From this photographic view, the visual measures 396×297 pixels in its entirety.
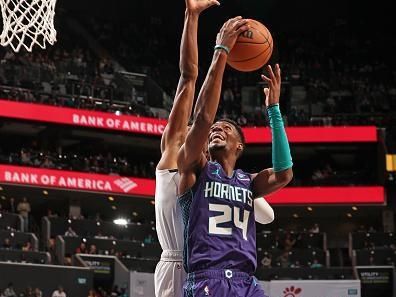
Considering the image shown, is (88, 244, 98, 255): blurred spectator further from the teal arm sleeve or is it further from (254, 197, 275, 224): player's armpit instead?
the teal arm sleeve

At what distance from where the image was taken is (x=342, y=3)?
36312 millimetres

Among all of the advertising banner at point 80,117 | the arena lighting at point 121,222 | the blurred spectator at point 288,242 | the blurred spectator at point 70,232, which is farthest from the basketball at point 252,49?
the advertising banner at point 80,117

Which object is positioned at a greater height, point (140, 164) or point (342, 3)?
point (342, 3)

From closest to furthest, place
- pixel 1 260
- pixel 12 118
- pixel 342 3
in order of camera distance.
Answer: pixel 1 260 → pixel 12 118 → pixel 342 3

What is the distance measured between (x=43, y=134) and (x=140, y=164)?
3983 millimetres

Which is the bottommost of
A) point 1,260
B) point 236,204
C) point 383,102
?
point 236,204

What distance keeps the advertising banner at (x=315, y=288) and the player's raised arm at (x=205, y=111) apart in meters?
16.1

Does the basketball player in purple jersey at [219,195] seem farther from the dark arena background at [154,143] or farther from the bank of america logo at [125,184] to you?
the bank of america logo at [125,184]

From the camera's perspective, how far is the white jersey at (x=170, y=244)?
5.08m

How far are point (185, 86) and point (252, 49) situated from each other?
48 cm

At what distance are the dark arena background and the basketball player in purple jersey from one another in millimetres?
Answer: 15715

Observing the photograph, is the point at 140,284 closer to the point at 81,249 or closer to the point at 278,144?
the point at 81,249

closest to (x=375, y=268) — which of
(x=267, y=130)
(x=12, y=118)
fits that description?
(x=267, y=130)

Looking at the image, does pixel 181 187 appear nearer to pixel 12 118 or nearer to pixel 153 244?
pixel 153 244
